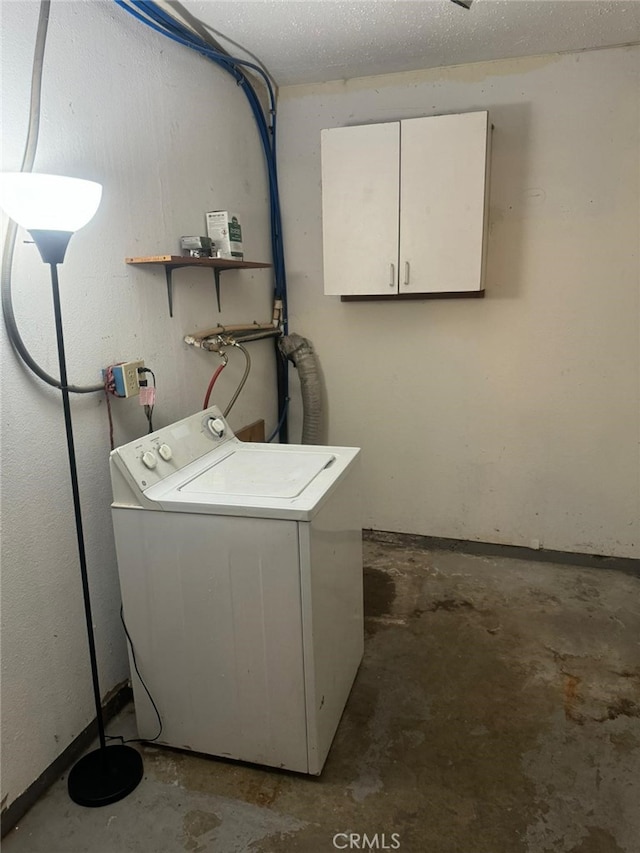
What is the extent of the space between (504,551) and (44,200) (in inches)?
101

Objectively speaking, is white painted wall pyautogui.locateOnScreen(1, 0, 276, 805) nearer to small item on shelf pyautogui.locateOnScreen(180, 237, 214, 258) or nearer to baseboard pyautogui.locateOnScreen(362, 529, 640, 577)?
small item on shelf pyautogui.locateOnScreen(180, 237, 214, 258)

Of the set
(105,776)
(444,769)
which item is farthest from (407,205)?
(105,776)

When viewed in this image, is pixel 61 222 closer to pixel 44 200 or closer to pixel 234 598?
pixel 44 200

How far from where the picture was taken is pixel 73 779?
1591 mm

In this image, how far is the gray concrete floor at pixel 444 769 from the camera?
4.70 feet

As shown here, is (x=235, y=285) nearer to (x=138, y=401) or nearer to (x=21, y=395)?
(x=138, y=401)

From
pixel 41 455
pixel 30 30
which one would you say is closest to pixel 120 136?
pixel 30 30

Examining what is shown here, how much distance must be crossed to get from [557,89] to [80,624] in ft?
9.21

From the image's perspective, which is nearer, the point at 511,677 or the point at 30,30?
the point at 30,30

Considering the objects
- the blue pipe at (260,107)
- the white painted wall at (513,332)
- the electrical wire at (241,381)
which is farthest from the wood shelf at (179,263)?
the white painted wall at (513,332)

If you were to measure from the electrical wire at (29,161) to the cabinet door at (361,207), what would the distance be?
1.38 meters

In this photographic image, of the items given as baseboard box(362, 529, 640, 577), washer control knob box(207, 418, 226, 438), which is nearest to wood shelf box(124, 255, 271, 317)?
washer control knob box(207, 418, 226, 438)

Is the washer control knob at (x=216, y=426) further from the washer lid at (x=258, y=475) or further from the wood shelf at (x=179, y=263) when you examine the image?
the wood shelf at (x=179, y=263)

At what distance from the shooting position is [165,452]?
68.5 inches
